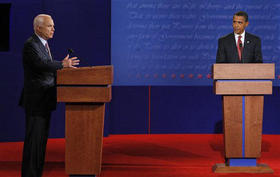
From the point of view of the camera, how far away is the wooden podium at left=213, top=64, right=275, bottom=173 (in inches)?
138

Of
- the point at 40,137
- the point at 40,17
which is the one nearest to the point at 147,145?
the point at 40,137

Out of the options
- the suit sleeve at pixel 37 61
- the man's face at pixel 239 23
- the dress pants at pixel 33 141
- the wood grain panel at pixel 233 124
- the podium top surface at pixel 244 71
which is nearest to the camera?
the suit sleeve at pixel 37 61

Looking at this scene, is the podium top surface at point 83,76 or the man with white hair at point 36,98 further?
the man with white hair at point 36,98

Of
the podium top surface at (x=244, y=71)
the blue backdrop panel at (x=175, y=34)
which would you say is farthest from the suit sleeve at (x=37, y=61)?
the blue backdrop panel at (x=175, y=34)

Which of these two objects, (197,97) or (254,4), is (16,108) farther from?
(254,4)

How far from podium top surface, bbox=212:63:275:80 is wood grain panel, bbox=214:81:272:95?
0.18 feet

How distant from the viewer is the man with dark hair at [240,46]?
12.6 feet

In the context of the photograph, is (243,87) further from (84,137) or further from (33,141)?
(33,141)

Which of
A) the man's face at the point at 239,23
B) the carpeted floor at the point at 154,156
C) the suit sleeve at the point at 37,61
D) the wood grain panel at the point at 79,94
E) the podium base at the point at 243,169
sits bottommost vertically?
the carpeted floor at the point at 154,156

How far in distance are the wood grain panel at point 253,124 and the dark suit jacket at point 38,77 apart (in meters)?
1.77

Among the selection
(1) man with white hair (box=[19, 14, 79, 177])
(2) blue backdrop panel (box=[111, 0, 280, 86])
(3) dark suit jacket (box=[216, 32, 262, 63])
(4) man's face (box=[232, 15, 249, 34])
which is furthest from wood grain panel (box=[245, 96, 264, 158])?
(2) blue backdrop panel (box=[111, 0, 280, 86])

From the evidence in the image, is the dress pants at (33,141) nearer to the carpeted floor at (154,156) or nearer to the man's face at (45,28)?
the carpeted floor at (154,156)

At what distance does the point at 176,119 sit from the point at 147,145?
1.11 m

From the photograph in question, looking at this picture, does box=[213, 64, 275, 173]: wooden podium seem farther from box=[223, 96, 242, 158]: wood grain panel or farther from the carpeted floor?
the carpeted floor
